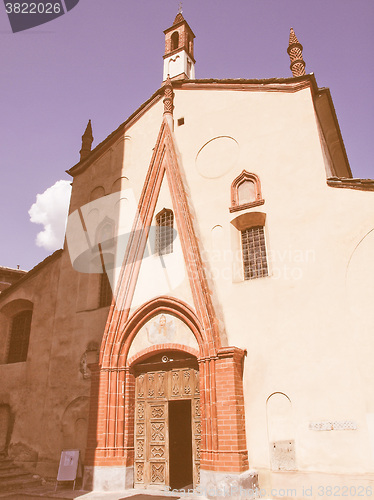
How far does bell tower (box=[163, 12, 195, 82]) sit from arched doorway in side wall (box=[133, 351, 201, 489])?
457 inches

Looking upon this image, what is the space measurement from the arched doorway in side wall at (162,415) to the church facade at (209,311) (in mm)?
43

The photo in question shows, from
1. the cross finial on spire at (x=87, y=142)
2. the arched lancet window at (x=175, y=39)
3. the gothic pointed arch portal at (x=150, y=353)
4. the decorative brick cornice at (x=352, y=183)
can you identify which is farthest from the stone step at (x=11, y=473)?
the arched lancet window at (x=175, y=39)

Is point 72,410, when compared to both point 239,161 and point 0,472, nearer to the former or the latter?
point 0,472

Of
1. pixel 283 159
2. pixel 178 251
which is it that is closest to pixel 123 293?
pixel 178 251

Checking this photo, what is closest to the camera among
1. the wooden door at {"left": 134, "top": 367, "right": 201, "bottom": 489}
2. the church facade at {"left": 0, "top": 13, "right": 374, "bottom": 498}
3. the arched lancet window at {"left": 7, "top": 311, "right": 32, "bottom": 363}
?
the church facade at {"left": 0, "top": 13, "right": 374, "bottom": 498}

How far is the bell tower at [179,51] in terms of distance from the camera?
16312mm

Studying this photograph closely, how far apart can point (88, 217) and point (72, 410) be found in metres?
7.17

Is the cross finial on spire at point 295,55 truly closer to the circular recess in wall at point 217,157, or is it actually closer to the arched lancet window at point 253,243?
the circular recess in wall at point 217,157

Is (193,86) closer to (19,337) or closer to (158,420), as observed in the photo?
(158,420)

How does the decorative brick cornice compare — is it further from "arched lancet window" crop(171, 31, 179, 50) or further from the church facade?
"arched lancet window" crop(171, 31, 179, 50)

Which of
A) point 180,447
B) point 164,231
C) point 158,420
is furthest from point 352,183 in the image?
point 180,447

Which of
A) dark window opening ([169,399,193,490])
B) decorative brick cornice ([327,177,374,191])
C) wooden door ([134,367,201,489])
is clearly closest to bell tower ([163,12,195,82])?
decorative brick cornice ([327,177,374,191])

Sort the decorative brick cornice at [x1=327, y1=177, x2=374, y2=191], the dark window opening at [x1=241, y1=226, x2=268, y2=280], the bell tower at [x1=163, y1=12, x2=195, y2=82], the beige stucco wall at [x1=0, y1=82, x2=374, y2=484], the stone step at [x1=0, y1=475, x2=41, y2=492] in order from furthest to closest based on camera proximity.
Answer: the bell tower at [x1=163, y1=12, x2=195, y2=82] < the stone step at [x1=0, y1=475, x2=41, y2=492] < the dark window opening at [x1=241, y1=226, x2=268, y2=280] < the decorative brick cornice at [x1=327, y1=177, x2=374, y2=191] < the beige stucco wall at [x1=0, y1=82, x2=374, y2=484]

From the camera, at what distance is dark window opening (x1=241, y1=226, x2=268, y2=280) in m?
10.8
